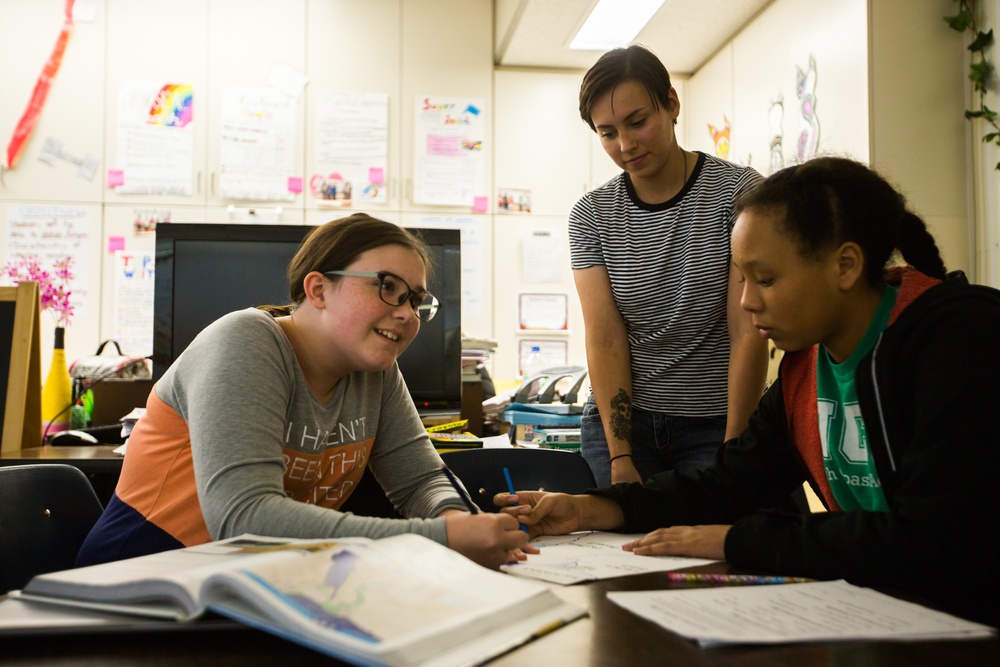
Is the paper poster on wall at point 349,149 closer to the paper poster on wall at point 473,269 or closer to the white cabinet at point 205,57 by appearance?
the white cabinet at point 205,57

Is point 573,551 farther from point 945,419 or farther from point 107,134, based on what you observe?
point 107,134

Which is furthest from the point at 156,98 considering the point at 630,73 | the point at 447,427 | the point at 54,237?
the point at 630,73

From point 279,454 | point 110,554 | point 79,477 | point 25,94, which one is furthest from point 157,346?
point 25,94

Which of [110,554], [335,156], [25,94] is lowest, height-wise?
[110,554]

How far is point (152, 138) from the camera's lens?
12.2ft

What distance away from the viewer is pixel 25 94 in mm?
3682

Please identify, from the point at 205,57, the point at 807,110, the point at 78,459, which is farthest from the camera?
the point at 205,57

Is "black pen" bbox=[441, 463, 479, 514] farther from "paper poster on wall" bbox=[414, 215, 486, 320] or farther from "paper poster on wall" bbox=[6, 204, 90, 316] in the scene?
"paper poster on wall" bbox=[6, 204, 90, 316]

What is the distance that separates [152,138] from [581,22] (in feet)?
6.81

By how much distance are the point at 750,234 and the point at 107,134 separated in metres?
3.55

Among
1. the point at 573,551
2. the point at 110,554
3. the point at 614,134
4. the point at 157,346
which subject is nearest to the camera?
the point at 573,551

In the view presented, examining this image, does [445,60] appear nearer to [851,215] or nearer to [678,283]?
[678,283]

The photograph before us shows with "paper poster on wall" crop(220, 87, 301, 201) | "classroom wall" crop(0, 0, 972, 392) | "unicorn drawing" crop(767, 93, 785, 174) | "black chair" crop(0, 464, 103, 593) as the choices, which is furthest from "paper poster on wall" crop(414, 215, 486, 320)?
"black chair" crop(0, 464, 103, 593)

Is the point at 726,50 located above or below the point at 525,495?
above
